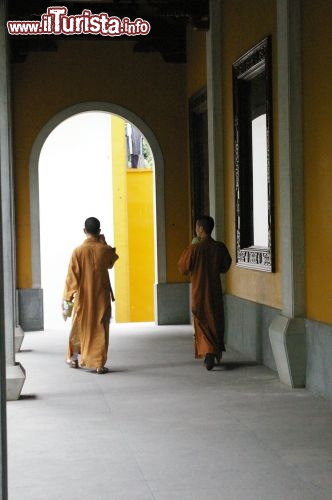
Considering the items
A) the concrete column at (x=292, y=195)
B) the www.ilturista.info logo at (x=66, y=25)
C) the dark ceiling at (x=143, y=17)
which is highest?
the dark ceiling at (x=143, y=17)

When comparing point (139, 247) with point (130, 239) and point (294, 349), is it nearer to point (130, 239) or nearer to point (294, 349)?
point (130, 239)

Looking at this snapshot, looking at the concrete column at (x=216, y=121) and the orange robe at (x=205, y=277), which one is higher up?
the concrete column at (x=216, y=121)

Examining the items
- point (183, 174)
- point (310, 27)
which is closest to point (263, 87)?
point (310, 27)

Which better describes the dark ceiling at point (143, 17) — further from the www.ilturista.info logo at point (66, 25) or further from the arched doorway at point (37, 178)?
the arched doorway at point (37, 178)

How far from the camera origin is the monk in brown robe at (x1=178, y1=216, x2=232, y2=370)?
10.0 metres

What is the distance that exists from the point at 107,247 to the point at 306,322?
100 inches

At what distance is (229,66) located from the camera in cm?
1145

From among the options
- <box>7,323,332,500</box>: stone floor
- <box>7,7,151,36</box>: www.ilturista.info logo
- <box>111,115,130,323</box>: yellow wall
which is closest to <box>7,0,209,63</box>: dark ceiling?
<box>7,7,151,36</box>: www.ilturista.info logo

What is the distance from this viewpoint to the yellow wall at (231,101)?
9414mm

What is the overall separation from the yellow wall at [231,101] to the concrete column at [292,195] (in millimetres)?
756

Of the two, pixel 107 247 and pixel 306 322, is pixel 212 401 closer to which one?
pixel 306 322

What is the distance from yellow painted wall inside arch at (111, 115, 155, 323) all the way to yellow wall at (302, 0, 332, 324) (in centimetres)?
1354

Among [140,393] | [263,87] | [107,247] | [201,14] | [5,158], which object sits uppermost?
[201,14]

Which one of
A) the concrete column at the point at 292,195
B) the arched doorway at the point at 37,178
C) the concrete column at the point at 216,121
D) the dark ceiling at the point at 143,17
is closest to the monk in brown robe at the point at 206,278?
the concrete column at the point at 292,195
